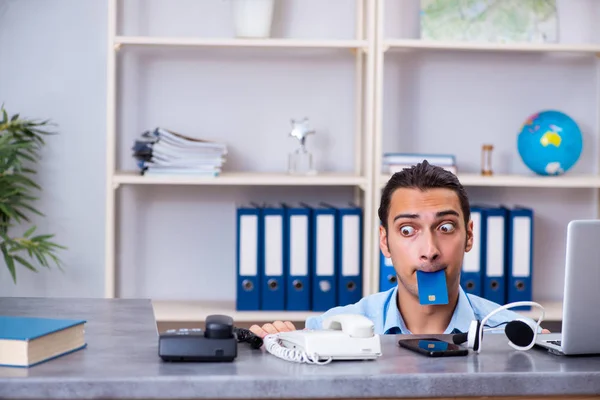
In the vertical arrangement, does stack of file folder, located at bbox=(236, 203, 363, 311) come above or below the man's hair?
below

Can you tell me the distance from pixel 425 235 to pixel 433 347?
523 millimetres

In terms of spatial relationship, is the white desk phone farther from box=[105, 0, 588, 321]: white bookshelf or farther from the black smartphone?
box=[105, 0, 588, 321]: white bookshelf

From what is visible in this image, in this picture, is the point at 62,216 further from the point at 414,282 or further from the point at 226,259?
the point at 414,282

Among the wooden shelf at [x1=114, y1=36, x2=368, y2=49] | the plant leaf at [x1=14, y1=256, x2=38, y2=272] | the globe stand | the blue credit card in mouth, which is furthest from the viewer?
the globe stand

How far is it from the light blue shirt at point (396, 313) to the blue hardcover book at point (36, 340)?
62cm

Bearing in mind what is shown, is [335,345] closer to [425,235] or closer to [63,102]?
[425,235]

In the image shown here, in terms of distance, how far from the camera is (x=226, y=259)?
11.3 ft

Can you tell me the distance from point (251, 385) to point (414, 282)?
0.76m

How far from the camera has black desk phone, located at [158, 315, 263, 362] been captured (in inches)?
57.2

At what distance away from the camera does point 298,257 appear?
312cm

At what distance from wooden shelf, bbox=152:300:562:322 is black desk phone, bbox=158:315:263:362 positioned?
1573 mm

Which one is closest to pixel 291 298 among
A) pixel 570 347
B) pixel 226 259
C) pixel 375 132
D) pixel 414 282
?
pixel 226 259

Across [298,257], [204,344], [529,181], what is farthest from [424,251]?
[529,181]

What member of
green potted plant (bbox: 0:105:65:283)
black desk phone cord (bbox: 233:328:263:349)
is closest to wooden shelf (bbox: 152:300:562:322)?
green potted plant (bbox: 0:105:65:283)
